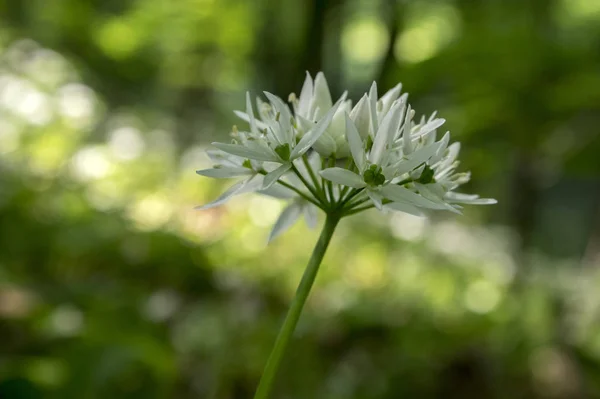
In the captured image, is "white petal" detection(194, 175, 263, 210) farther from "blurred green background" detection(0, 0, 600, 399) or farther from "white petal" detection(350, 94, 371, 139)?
"blurred green background" detection(0, 0, 600, 399)

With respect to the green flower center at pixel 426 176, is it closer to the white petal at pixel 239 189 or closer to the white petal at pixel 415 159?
the white petal at pixel 415 159

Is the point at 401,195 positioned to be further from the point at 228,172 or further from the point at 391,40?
the point at 391,40

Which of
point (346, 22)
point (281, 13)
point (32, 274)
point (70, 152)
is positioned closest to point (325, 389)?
point (32, 274)

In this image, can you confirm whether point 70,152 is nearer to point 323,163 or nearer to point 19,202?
point 19,202

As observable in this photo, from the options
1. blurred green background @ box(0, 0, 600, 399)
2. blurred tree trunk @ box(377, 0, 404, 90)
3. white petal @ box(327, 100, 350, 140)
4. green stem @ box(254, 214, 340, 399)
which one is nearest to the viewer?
green stem @ box(254, 214, 340, 399)

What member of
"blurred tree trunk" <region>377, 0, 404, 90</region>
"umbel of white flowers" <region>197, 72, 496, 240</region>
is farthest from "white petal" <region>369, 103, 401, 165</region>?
"blurred tree trunk" <region>377, 0, 404, 90</region>
